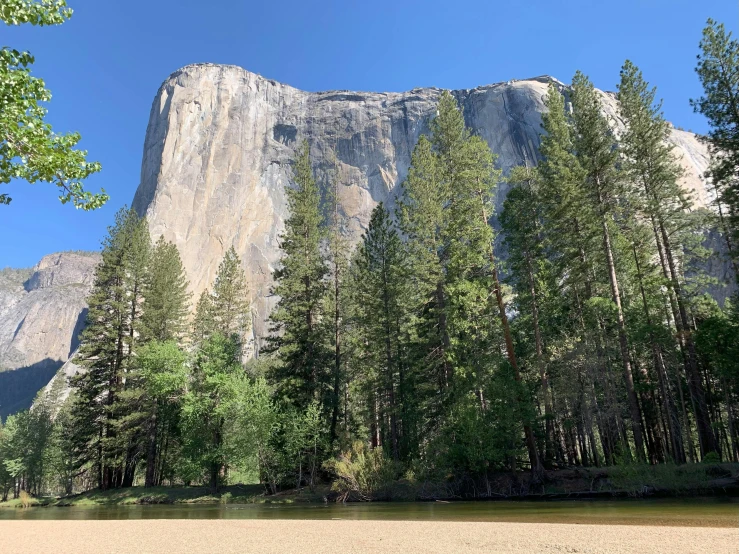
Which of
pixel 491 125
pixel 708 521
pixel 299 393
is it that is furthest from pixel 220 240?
pixel 708 521

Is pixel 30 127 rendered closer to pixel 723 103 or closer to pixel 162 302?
pixel 723 103

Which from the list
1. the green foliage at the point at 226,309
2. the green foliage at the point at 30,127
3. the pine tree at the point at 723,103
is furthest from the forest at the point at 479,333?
the green foliage at the point at 30,127

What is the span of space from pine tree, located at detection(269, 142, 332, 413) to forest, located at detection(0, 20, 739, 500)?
0.47 feet

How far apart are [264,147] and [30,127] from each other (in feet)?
423

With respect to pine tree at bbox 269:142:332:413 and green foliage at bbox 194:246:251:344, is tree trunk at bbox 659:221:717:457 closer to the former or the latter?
pine tree at bbox 269:142:332:413

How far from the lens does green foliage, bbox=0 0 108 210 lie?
5.70m

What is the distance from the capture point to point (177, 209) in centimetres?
11438

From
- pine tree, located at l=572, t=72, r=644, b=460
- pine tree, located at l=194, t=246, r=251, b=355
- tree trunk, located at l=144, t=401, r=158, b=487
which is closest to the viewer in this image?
pine tree, located at l=572, t=72, r=644, b=460

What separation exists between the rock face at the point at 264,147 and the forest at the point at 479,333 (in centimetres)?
7050

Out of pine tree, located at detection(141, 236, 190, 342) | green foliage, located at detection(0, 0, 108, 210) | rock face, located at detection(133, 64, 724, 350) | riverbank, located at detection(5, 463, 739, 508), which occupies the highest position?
rock face, located at detection(133, 64, 724, 350)

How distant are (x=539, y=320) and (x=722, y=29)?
14653mm

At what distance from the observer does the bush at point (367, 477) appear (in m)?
19.3

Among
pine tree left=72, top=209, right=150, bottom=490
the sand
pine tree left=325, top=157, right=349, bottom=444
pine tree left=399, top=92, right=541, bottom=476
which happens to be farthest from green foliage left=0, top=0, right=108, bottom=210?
pine tree left=72, top=209, right=150, bottom=490

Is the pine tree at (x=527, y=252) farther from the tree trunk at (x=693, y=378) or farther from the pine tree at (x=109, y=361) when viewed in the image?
the pine tree at (x=109, y=361)
